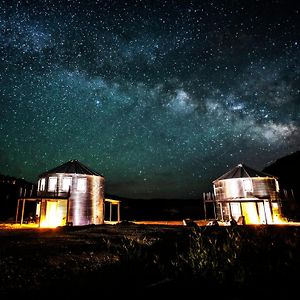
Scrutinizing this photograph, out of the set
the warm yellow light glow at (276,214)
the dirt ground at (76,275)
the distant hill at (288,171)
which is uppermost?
the distant hill at (288,171)

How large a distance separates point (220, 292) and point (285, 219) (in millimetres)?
34302

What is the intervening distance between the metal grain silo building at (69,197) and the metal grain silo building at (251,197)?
15.6 m

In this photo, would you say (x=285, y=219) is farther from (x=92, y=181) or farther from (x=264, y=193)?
(x=92, y=181)

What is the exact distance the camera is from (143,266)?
273 inches

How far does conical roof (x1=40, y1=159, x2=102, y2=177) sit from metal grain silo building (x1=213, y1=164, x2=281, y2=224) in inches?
665

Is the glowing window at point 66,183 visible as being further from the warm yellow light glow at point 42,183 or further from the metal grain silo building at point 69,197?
the warm yellow light glow at point 42,183

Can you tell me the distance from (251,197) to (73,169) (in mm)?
22815

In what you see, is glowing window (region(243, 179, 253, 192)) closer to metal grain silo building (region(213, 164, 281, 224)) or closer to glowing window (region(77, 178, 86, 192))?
metal grain silo building (region(213, 164, 281, 224))

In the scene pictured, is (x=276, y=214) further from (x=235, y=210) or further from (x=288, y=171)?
(x=288, y=171)

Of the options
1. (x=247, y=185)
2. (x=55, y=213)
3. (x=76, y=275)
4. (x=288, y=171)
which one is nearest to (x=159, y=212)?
(x=288, y=171)

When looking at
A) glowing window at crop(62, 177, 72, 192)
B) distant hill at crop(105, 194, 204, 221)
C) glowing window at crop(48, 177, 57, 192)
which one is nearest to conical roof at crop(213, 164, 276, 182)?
glowing window at crop(62, 177, 72, 192)

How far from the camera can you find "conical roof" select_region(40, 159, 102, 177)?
105 ft

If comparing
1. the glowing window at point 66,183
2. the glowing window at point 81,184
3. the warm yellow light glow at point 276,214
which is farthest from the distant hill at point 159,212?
the warm yellow light glow at point 276,214

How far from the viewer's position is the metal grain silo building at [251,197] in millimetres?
33312
